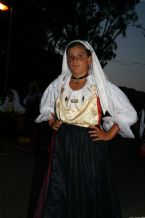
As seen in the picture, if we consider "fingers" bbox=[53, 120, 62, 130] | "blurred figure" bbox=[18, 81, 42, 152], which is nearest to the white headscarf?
"fingers" bbox=[53, 120, 62, 130]

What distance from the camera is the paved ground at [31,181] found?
189 inches

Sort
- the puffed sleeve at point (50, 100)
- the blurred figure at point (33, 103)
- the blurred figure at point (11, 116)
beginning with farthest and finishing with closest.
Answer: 1. the blurred figure at point (11, 116)
2. the blurred figure at point (33, 103)
3. the puffed sleeve at point (50, 100)

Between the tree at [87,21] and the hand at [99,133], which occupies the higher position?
the tree at [87,21]

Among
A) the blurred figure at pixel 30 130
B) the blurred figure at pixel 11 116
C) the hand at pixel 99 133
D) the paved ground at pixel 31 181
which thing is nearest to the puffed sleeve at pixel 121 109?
the hand at pixel 99 133

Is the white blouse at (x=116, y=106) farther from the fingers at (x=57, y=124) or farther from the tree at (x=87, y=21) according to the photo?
the tree at (x=87, y=21)

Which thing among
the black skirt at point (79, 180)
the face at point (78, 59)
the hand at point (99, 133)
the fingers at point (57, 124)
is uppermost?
the face at point (78, 59)

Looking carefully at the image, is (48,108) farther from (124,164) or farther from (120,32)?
(120,32)

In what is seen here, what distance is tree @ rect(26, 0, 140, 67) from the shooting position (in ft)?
71.3

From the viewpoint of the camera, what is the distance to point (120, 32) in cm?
2678

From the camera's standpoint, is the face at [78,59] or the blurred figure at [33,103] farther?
the blurred figure at [33,103]

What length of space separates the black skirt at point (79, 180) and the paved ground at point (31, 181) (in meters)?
1.31

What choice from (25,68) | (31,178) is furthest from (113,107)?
(25,68)

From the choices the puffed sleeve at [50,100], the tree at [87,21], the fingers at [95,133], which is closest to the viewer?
the fingers at [95,133]

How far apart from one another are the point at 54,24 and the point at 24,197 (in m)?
18.6
